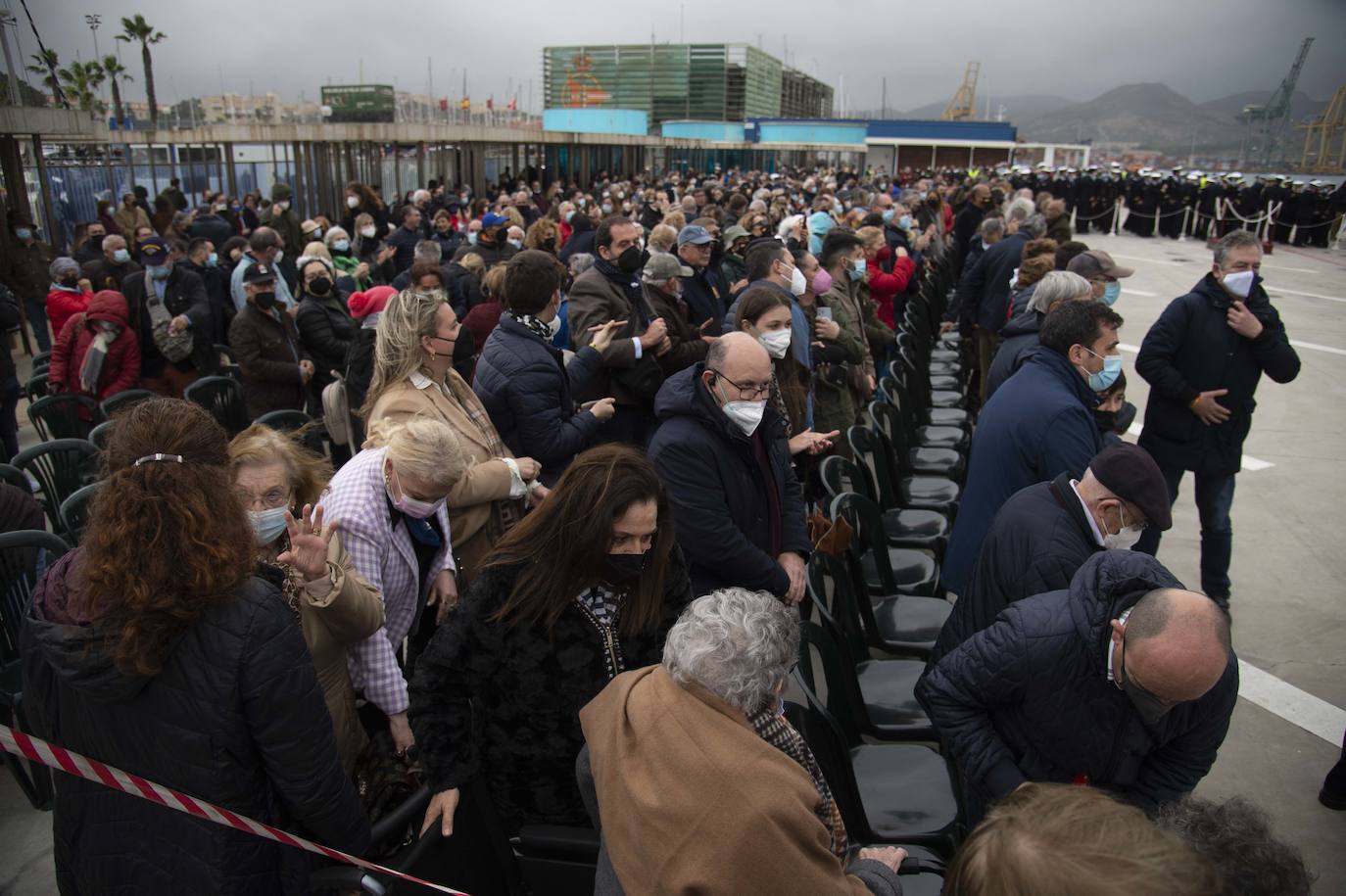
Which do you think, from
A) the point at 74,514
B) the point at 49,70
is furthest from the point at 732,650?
the point at 49,70

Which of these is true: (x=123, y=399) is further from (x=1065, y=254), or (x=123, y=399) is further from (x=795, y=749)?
(x=1065, y=254)

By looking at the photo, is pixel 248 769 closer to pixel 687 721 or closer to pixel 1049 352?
pixel 687 721

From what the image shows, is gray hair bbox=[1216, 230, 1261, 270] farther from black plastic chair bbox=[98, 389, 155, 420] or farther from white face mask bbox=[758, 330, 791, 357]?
black plastic chair bbox=[98, 389, 155, 420]

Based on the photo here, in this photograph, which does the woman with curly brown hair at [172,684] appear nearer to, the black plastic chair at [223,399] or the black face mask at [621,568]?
the black face mask at [621,568]

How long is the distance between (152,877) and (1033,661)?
2165 mm

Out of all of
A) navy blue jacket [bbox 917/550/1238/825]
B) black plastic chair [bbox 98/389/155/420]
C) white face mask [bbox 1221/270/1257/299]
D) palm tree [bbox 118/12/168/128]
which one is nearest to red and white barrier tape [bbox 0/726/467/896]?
navy blue jacket [bbox 917/550/1238/825]

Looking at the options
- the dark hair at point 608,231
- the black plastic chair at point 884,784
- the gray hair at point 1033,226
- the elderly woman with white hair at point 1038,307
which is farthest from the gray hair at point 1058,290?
the gray hair at point 1033,226

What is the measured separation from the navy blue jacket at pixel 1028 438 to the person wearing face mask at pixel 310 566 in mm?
2166

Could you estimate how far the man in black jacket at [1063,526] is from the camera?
2590mm

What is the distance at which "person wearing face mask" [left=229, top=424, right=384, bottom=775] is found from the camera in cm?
228

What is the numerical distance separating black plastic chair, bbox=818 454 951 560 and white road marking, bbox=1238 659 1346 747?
5.05 feet

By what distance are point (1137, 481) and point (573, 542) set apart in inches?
67.1

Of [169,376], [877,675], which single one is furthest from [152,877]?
[169,376]

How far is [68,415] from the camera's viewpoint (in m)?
5.53
